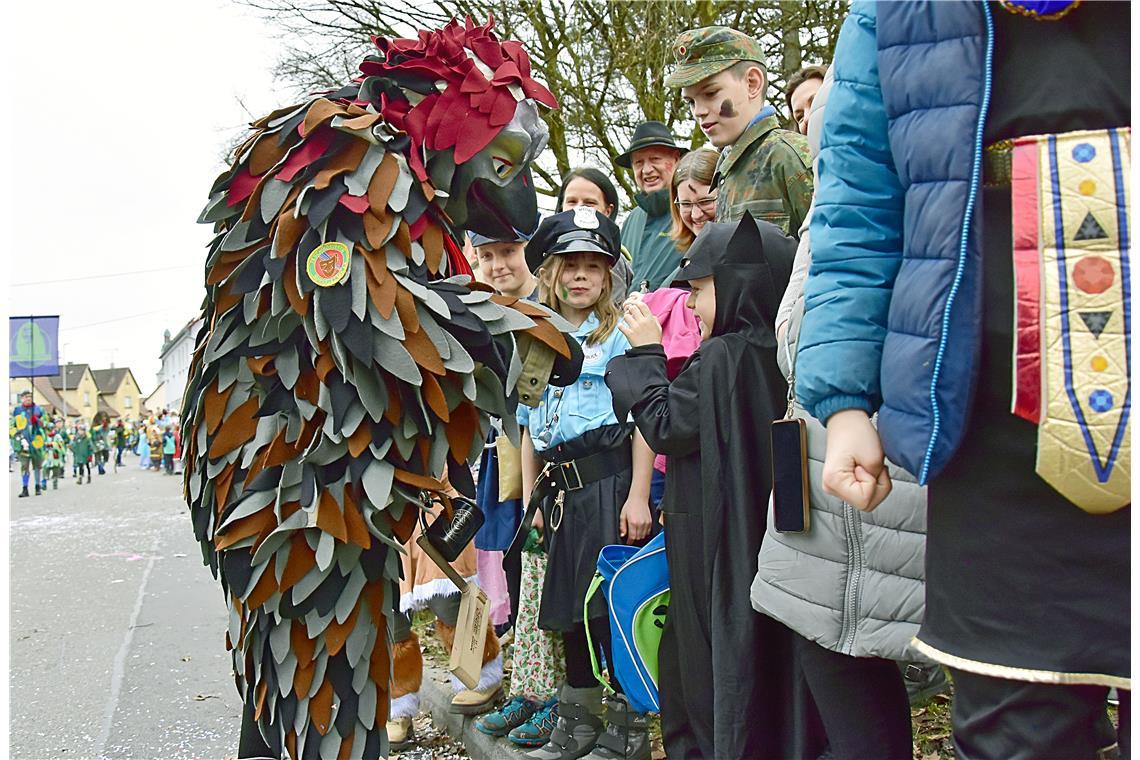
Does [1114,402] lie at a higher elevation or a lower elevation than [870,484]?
higher

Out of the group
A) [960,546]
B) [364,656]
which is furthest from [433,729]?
[960,546]

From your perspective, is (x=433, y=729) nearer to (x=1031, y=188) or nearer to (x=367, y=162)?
(x=367, y=162)

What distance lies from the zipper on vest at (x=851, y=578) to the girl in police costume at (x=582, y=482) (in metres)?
1.05

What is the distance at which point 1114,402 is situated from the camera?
1206 mm

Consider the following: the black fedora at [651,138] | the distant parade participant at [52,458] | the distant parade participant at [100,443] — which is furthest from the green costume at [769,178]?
the distant parade participant at [100,443]

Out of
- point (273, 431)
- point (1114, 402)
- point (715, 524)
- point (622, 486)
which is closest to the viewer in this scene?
Result: point (1114, 402)

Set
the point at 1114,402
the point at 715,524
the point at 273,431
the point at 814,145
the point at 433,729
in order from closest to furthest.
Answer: the point at 1114,402, the point at 814,145, the point at 273,431, the point at 715,524, the point at 433,729

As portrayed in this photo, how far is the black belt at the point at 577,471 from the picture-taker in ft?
10.4

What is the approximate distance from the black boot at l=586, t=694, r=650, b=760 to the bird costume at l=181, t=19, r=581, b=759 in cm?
93

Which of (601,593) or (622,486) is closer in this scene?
(601,593)

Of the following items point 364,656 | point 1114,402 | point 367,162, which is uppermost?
point 367,162

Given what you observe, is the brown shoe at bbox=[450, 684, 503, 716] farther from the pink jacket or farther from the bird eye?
the bird eye

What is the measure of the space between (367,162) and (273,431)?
24.1 inches

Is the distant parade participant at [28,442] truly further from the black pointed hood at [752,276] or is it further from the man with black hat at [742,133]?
the black pointed hood at [752,276]
